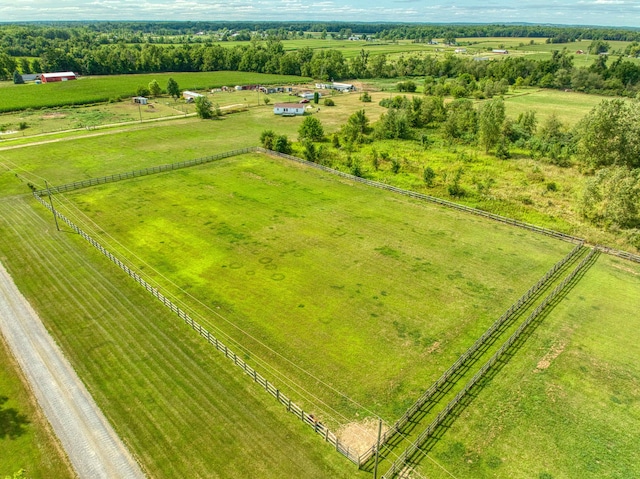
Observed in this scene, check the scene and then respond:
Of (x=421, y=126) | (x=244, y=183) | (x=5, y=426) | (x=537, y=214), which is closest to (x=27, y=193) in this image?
(x=244, y=183)

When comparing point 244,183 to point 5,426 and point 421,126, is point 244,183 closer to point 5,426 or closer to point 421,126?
point 5,426

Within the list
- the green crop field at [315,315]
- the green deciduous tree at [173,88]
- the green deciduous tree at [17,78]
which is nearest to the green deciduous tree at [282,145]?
the green crop field at [315,315]

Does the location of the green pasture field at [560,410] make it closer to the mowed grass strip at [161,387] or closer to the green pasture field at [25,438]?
the mowed grass strip at [161,387]

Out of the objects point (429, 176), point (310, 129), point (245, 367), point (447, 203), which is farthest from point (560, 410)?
point (310, 129)

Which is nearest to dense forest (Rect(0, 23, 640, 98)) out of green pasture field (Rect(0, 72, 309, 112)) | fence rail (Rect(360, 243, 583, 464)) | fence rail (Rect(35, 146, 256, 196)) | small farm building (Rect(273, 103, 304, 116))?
green pasture field (Rect(0, 72, 309, 112))

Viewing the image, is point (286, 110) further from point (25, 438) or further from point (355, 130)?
point (25, 438)

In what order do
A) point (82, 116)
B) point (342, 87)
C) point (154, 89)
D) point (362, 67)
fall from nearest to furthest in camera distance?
point (82, 116)
point (154, 89)
point (342, 87)
point (362, 67)
